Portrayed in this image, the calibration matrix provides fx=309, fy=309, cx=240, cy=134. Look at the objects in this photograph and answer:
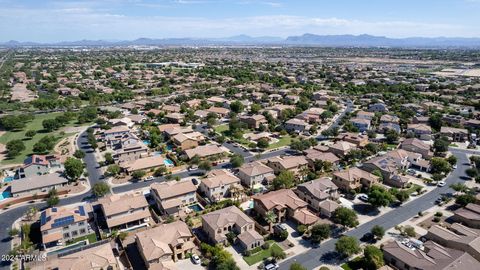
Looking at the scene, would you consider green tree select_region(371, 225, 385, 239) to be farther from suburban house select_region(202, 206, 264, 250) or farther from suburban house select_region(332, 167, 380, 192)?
suburban house select_region(202, 206, 264, 250)

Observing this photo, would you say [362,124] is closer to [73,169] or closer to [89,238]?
[73,169]

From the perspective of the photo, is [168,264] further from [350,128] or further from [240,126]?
[350,128]

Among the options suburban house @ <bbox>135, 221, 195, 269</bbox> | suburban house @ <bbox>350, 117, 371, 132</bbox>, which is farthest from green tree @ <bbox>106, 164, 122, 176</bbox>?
suburban house @ <bbox>350, 117, 371, 132</bbox>

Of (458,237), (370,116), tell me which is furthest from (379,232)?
(370,116)

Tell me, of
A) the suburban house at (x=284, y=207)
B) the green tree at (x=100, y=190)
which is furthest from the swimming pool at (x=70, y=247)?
the suburban house at (x=284, y=207)

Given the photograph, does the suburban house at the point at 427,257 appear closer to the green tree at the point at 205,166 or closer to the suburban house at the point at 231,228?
the suburban house at the point at 231,228
